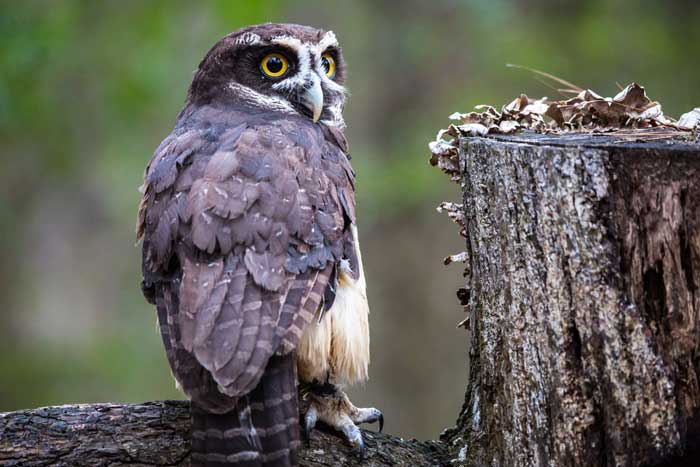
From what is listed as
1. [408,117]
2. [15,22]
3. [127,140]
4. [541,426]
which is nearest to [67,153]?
[127,140]

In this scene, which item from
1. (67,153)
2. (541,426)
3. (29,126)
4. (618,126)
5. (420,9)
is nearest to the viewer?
(541,426)

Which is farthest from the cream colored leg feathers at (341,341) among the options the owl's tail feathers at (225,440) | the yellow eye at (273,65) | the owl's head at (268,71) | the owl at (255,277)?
the yellow eye at (273,65)

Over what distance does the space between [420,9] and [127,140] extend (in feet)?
11.9

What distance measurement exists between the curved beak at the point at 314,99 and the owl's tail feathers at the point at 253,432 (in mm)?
1877

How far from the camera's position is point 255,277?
10.7ft

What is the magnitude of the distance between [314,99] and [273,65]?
0.33 meters

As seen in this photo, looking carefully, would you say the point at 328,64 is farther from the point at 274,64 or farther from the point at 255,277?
the point at 255,277

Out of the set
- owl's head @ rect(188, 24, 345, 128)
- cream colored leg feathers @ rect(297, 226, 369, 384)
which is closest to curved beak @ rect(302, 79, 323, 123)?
owl's head @ rect(188, 24, 345, 128)

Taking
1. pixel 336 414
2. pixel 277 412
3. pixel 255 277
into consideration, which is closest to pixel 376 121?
pixel 336 414

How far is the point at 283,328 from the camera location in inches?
126

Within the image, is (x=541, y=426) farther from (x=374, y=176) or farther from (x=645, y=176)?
(x=374, y=176)

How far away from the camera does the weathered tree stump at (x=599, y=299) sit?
2852mm

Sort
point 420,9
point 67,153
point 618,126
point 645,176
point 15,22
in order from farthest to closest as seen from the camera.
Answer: point 420,9, point 67,153, point 15,22, point 618,126, point 645,176

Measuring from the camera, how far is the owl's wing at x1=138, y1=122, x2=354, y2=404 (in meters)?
3.15
